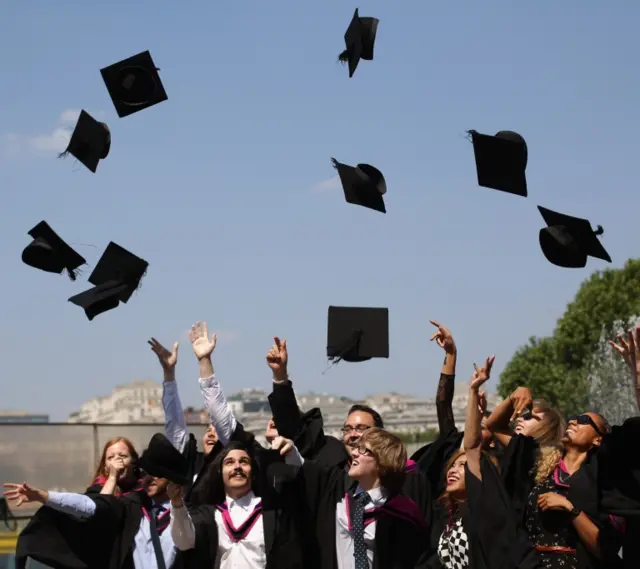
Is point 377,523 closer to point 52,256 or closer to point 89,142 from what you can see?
point 52,256

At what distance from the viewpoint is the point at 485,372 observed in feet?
18.6

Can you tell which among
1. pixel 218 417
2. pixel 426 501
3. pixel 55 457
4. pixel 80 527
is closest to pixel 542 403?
pixel 426 501

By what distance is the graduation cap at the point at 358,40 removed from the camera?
26.1ft

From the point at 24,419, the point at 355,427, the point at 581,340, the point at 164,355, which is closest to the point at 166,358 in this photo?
the point at 164,355

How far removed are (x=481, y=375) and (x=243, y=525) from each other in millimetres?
1424

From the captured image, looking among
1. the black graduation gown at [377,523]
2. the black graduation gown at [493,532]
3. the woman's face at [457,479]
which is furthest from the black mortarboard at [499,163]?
the black graduation gown at [493,532]

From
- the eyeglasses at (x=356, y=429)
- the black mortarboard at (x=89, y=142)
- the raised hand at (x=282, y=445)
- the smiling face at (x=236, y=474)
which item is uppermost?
the black mortarboard at (x=89, y=142)

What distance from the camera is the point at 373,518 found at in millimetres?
5773

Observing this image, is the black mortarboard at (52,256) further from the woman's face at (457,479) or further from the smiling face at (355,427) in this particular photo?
the woman's face at (457,479)

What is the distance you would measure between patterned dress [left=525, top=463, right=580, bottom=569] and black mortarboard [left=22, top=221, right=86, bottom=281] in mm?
3819

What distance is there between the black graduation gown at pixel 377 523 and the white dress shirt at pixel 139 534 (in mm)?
789

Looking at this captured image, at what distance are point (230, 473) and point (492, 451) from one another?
4.51 feet

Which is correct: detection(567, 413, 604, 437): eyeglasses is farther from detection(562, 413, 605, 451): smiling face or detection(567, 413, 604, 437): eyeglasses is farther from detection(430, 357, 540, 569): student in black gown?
detection(430, 357, 540, 569): student in black gown

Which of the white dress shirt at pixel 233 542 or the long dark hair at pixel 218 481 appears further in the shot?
the long dark hair at pixel 218 481
